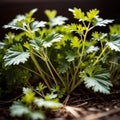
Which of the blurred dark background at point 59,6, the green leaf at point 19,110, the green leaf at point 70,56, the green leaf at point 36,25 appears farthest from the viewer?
the blurred dark background at point 59,6

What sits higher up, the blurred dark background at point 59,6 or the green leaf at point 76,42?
the blurred dark background at point 59,6

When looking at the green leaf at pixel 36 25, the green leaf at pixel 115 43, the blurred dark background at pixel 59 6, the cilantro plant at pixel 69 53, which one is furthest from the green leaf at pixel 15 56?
the blurred dark background at pixel 59 6

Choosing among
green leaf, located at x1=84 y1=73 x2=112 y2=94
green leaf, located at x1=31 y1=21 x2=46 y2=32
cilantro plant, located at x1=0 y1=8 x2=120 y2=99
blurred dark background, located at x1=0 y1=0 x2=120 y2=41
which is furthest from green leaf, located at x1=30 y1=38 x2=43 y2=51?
blurred dark background, located at x1=0 y1=0 x2=120 y2=41

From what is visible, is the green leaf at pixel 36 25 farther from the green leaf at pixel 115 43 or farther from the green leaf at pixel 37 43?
the green leaf at pixel 115 43

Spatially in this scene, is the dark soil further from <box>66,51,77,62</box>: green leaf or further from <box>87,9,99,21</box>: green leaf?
<box>87,9,99,21</box>: green leaf

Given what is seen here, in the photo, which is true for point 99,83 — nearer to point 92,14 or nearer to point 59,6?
point 92,14

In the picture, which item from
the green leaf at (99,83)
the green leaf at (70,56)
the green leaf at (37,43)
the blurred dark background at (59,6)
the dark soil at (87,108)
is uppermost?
the blurred dark background at (59,6)
